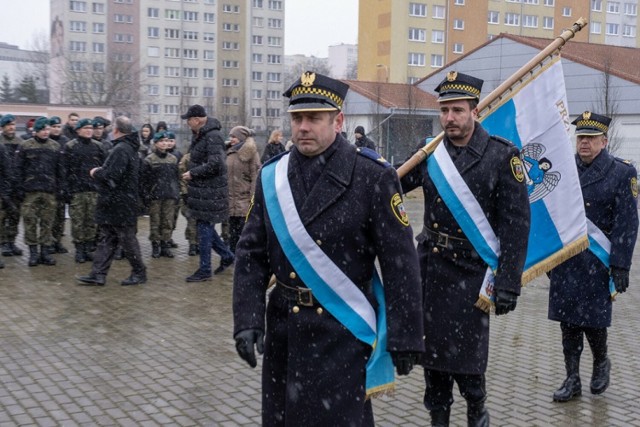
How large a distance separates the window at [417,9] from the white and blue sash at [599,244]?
7242cm

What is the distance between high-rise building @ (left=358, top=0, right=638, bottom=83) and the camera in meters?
75.9

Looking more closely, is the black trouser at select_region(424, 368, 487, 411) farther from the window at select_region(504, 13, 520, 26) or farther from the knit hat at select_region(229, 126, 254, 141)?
the window at select_region(504, 13, 520, 26)

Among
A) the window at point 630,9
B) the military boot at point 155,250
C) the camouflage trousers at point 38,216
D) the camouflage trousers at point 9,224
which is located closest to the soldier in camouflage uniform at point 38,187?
the camouflage trousers at point 38,216

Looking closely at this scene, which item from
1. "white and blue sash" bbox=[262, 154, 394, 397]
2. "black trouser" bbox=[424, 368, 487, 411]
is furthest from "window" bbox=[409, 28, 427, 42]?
"white and blue sash" bbox=[262, 154, 394, 397]

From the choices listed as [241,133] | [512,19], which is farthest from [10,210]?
[512,19]

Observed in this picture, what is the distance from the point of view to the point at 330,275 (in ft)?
12.7

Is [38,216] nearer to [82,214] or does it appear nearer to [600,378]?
[82,214]

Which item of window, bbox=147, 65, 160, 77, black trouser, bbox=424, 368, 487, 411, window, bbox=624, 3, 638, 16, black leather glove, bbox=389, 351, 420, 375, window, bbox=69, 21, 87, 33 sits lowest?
black trouser, bbox=424, 368, 487, 411

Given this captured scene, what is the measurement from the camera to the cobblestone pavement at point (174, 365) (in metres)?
5.90

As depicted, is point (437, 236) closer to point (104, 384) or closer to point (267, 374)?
point (267, 374)

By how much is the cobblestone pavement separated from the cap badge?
9.09 ft

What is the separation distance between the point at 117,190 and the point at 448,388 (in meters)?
6.18

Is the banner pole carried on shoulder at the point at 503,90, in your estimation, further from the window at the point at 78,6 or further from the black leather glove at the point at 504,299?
the window at the point at 78,6

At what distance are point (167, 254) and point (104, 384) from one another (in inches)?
260
